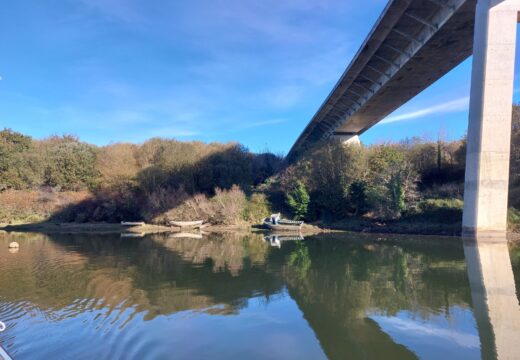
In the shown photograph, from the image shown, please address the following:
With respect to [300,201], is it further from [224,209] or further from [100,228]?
[100,228]

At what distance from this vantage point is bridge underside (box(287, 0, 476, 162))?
63.5ft

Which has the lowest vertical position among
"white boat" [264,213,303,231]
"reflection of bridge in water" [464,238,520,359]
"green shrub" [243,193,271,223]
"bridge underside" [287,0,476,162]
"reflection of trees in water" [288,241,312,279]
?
"reflection of trees in water" [288,241,312,279]

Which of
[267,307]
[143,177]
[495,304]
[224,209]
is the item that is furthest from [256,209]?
[495,304]

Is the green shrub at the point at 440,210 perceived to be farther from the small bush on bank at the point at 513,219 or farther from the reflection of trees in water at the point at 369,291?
the reflection of trees in water at the point at 369,291

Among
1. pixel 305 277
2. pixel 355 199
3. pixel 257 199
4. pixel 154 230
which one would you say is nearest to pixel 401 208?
pixel 355 199

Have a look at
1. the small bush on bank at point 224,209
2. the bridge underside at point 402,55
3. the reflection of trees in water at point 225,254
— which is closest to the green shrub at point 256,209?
the small bush on bank at point 224,209

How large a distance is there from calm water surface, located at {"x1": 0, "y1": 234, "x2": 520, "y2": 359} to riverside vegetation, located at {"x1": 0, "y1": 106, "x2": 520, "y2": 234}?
1087 cm

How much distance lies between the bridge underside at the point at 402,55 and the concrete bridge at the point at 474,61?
0.16 feet

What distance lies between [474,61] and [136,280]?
1715 cm

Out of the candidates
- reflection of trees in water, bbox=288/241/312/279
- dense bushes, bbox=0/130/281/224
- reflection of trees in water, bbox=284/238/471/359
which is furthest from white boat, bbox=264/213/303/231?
reflection of trees in water, bbox=284/238/471/359

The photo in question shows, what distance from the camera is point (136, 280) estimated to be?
1122 cm

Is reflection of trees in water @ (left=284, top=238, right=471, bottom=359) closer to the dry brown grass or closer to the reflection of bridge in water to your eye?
the reflection of bridge in water

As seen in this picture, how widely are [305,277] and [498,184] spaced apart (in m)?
11.4

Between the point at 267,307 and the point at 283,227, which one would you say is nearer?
the point at 267,307
